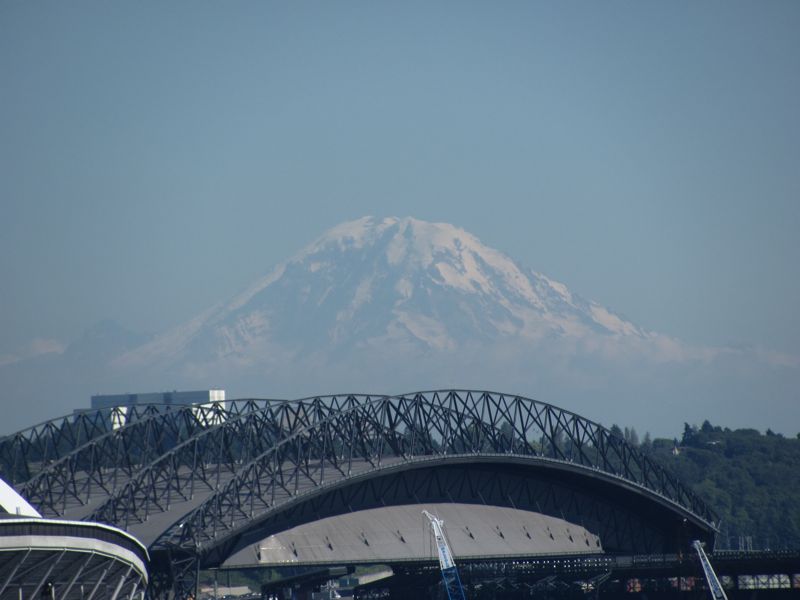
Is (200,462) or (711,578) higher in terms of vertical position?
(200,462)

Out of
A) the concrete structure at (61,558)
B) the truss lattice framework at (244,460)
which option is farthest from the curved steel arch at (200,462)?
the concrete structure at (61,558)

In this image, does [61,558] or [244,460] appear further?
[244,460]

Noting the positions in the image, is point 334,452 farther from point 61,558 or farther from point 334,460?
point 61,558

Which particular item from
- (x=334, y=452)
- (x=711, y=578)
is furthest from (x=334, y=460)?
(x=711, y=578)

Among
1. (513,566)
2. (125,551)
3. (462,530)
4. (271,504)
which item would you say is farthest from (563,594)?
(125,551)

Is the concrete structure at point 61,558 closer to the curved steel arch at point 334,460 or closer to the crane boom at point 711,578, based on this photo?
the curved steel arch at point 334,460

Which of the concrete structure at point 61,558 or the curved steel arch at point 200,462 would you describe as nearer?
the concrete structure at point 61,558

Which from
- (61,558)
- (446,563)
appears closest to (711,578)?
(446,563)

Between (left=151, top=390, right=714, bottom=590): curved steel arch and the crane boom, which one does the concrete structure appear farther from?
the crane boom
